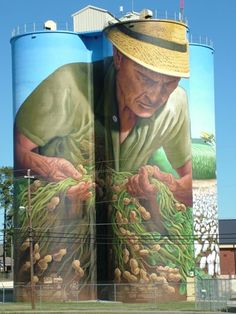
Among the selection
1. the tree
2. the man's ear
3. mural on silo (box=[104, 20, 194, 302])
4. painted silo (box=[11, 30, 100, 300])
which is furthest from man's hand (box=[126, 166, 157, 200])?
the tree

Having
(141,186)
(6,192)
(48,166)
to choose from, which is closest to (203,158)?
(141,186)

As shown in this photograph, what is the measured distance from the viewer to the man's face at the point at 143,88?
64.1m

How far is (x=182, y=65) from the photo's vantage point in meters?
66.0

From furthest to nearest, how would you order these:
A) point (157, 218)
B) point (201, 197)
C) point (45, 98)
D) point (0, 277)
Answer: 1. point (0, 277)
2. point (201, 197)
3. point (45, 98)
4. point (157, 218)

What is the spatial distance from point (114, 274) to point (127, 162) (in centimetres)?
1020

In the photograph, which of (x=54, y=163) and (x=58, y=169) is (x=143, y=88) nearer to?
(x=54, y=163)

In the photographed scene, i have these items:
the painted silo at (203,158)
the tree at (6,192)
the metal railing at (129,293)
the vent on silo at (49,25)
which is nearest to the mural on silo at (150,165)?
the metal railing at (129,293)

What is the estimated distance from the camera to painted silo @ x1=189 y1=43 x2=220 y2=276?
2798 inches

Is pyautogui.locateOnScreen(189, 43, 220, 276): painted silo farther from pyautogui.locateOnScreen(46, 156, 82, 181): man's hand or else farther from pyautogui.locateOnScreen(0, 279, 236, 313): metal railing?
pyautogui.locateOnScreen(46, 156, 82, 181): man's hand

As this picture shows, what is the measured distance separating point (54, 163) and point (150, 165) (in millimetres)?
9164

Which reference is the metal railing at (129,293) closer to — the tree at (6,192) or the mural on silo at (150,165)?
the mural on silo at (150,165)

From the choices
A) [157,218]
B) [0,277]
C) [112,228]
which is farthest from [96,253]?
[0,277]

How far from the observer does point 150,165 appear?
64.0 m

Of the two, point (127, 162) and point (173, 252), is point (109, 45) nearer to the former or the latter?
point (127, 162)
